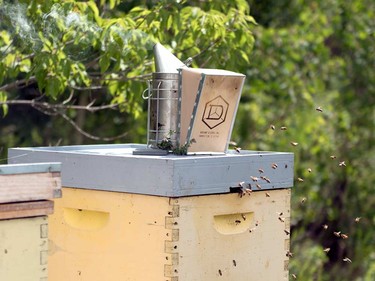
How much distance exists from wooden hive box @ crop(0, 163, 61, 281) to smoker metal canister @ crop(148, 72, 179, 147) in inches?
27.2

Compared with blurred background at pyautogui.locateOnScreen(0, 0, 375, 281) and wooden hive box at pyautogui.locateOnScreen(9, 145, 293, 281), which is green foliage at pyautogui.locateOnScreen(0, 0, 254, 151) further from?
wooden hive box at pyautogui.locateOnScreen(9, 145, 293, 281)

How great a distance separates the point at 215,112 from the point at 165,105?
20 centimetres

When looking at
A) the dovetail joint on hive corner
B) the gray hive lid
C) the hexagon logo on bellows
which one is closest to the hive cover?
the hexagon logo on bellows

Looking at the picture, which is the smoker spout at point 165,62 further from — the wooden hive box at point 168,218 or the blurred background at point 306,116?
the blurred background at point 306,116

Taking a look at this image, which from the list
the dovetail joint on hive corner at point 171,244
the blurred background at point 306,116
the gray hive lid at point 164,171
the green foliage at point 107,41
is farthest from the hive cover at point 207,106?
the blurred background at point 306,116

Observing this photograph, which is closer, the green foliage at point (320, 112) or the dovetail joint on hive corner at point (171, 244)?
the dovetail joint on hive corner at point (171, 244)

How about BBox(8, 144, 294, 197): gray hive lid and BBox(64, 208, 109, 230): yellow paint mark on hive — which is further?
BBox(64, 208, 109, 230): yellow paint mark on hive

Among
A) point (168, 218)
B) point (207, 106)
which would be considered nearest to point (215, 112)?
point (207, 106)

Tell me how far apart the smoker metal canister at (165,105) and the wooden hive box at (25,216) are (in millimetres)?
691

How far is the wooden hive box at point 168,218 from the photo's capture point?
2.56 meters

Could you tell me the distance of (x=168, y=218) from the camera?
2.54m

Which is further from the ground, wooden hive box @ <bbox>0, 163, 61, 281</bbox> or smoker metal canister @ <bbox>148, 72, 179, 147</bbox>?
smoker metal canister @ <bbox>148, 72, 179, 147</bbox>

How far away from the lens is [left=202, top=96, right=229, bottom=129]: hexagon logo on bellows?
9.17 feet

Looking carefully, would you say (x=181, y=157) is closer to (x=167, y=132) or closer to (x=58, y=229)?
(x=167, y=132)
